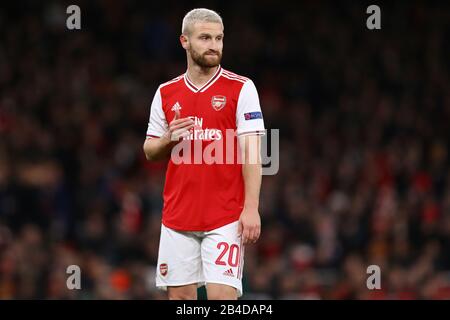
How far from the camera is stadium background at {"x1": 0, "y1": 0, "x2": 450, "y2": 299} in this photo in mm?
11898

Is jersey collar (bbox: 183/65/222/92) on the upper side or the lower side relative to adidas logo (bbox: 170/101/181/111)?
upper

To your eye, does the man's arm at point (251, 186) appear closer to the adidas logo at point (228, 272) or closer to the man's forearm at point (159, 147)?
the adidas logo at point (228, 272)

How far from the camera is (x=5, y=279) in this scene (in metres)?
11.3

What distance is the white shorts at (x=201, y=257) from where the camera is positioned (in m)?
6.25

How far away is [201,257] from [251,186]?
20.8 inches

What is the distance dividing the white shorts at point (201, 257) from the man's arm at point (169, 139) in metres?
0.44

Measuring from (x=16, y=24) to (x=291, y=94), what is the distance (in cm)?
412

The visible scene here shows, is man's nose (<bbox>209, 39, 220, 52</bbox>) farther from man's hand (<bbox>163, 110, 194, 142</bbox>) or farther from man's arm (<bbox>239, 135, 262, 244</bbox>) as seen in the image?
man's arm (<bbox>239, 135, 262, 244</bbox>)

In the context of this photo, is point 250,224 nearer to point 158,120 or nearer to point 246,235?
point 246,235

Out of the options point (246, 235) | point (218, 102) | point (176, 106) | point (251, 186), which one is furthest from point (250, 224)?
point (176, 106)

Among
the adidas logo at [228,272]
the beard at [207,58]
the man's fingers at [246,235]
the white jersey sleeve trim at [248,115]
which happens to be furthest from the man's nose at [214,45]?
the adidas logo at [228,272]

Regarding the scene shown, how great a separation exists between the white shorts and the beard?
3.04 feet

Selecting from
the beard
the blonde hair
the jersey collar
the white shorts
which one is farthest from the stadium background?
the blonde hair
